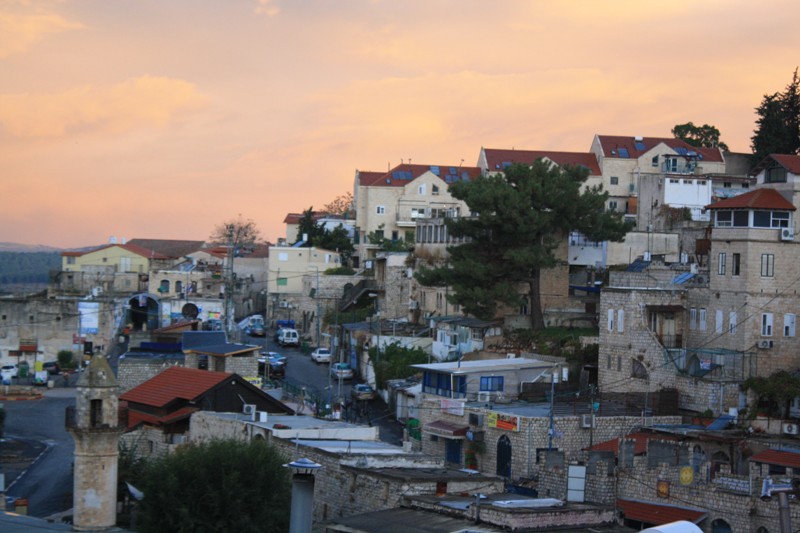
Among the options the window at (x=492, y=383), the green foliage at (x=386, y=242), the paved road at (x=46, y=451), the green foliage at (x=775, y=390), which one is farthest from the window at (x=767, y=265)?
the green foliage at (x=386, y=242)

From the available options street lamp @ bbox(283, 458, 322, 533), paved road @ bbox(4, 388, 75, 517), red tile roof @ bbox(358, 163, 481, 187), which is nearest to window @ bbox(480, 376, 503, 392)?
paved road @ bbox(4, 388, 75, 517)

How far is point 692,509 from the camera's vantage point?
27016 millimetres

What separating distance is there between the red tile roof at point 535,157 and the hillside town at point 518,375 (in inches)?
30.3

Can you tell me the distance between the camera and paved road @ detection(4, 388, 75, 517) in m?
33.5

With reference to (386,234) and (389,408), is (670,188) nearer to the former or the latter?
(386,234)

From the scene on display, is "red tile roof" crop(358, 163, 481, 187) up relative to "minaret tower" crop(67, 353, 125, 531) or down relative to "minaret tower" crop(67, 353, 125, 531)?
up

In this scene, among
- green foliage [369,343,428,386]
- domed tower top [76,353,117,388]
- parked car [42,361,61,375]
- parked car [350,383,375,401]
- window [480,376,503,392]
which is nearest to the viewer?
domed tower top [76,353,117,388]

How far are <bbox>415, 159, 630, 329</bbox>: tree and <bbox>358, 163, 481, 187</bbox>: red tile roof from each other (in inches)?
1079

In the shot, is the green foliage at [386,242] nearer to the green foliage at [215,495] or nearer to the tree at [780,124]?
the tree at [780,124]

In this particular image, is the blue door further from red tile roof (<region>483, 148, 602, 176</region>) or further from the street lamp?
red tile roof (<region>483, 148, 602, 176</region>)

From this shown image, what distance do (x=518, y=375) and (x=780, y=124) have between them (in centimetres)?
3191

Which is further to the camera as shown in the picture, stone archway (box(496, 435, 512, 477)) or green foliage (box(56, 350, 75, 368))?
green foliage (box(56, 350, 75, 368))

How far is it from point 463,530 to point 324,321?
44.3 metres

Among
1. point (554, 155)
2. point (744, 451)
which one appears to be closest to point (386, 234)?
point (554, 155)
